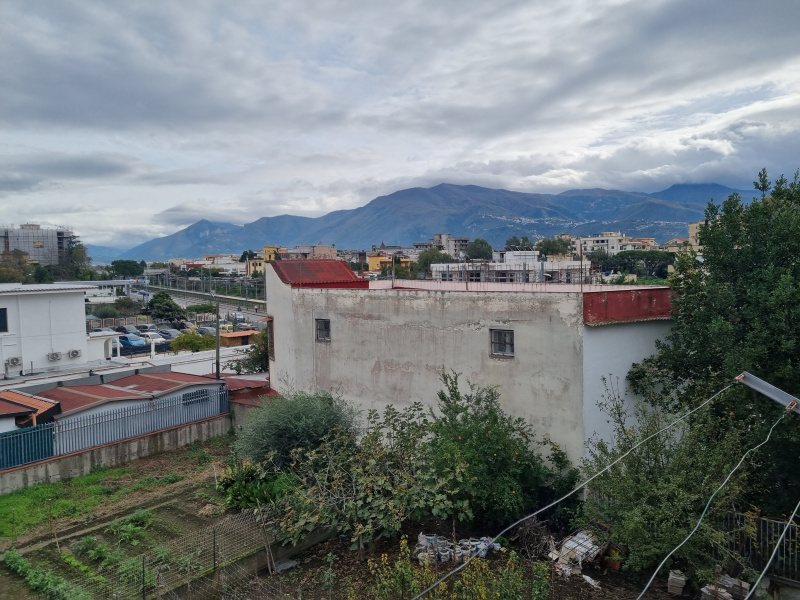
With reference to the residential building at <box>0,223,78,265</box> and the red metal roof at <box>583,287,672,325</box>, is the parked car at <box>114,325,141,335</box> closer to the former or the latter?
the red metal roof at <box>583,287,672,325</box>

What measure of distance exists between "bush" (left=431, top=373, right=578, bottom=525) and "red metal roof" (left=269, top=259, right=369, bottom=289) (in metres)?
7.46

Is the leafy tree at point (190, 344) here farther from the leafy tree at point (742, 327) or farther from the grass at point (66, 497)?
the leafy tree at point (742, 327)

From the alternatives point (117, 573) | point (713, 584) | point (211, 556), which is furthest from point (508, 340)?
point (117, 573)

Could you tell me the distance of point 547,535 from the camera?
10.9m

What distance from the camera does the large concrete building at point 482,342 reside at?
40.6ft

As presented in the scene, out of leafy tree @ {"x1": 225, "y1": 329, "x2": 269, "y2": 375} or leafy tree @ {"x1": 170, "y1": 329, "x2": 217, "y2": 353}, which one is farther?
leafy tree @ {"x1": 170, "y1": 329, "x2": 217, "y2": 353}

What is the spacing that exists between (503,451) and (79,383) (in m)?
16.7

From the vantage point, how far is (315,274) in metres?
19.4

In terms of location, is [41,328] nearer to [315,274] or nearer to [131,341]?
[315,274]

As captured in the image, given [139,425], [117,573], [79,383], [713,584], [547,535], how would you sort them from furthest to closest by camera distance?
[79,383], [139,425], [547,535], [117,573], [713,584]

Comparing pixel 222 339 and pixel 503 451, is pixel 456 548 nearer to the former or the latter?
pixel 503 451

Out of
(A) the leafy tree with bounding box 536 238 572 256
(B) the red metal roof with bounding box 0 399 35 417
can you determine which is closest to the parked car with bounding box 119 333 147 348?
(B) the red metal roof with bounding box 0 399 35 417

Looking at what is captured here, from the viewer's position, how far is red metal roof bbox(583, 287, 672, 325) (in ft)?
40.1

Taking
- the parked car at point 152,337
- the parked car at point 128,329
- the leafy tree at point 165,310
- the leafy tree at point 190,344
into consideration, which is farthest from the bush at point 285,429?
the leafy tree at point 165,310
